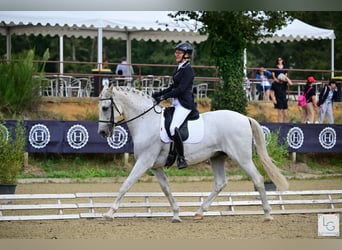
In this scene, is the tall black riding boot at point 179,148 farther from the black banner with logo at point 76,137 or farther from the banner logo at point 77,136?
the banner logo at point 77,136

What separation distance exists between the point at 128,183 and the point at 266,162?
1.73 metres

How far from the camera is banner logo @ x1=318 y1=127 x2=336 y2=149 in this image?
58.7 feet

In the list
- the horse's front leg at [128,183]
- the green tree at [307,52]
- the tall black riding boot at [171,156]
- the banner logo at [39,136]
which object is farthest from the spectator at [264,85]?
the horse's front leg at [128,183]

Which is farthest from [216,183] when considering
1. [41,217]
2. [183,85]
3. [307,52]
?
[307,52]

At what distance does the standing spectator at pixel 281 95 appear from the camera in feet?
62.7

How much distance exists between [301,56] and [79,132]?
17.6m

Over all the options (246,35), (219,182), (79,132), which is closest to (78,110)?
(79,132)

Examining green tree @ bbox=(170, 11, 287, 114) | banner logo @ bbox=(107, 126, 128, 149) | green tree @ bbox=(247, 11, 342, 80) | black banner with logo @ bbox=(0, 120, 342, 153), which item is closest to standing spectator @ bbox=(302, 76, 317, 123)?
green tree @ bbox=(170, 11, 287, 114)

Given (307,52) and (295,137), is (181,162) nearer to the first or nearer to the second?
(295,137)

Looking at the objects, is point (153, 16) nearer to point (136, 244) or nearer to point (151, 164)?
point (151, 164)

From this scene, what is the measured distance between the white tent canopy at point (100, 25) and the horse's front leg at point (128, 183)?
9207 millimetres

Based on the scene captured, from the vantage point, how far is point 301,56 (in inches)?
1291

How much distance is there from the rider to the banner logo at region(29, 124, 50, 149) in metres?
6.19

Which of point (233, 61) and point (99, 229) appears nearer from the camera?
point (99, 229)
